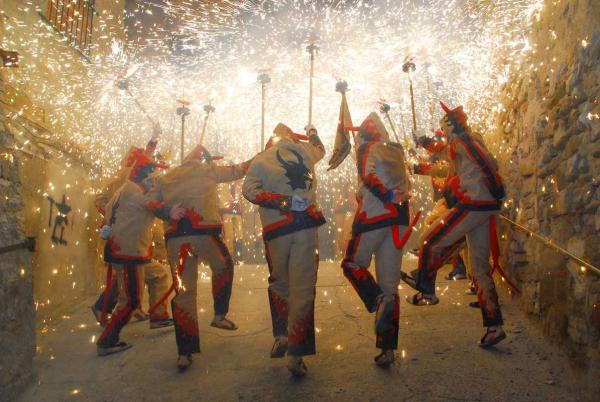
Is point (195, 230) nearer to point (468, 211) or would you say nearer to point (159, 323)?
point (159, 323)

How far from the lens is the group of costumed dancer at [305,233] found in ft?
10.2

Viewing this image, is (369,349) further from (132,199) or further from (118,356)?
(132,199)

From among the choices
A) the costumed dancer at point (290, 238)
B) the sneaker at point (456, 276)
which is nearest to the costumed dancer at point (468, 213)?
the costumed dancer at point (290, 238)

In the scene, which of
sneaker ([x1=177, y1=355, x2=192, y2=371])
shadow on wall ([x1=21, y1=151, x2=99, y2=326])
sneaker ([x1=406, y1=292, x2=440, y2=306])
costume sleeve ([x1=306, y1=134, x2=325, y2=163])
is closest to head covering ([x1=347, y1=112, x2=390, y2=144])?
costume sleeve ([x1=306, y1=134, x2=325, y2=163])

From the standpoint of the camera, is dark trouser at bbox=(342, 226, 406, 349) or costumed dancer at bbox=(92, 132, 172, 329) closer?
dark trouser at bbox=(342, 226, 406, 349)

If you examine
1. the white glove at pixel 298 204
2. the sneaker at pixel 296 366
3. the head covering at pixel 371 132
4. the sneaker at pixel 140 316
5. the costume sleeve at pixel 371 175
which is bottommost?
the sneaker at pixel 140 316

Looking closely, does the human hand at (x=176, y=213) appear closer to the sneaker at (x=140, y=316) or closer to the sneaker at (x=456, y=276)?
the sneaker at (x=140, y=316)

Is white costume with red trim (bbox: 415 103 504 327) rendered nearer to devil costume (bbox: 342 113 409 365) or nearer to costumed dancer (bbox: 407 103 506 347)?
costumed dancer (bbox: 407 103 506 347)

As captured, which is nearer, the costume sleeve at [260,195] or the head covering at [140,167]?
the costume sleeve at [260,195]

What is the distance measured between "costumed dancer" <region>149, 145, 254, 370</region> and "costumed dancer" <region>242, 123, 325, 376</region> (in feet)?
2.22

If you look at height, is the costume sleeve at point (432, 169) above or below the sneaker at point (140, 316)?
above

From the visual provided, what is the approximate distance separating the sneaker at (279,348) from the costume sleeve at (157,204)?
57.7 inches

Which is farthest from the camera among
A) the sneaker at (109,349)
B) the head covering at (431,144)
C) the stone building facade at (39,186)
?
the head covering at (431,144)

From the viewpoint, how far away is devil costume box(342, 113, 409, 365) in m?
3.00
